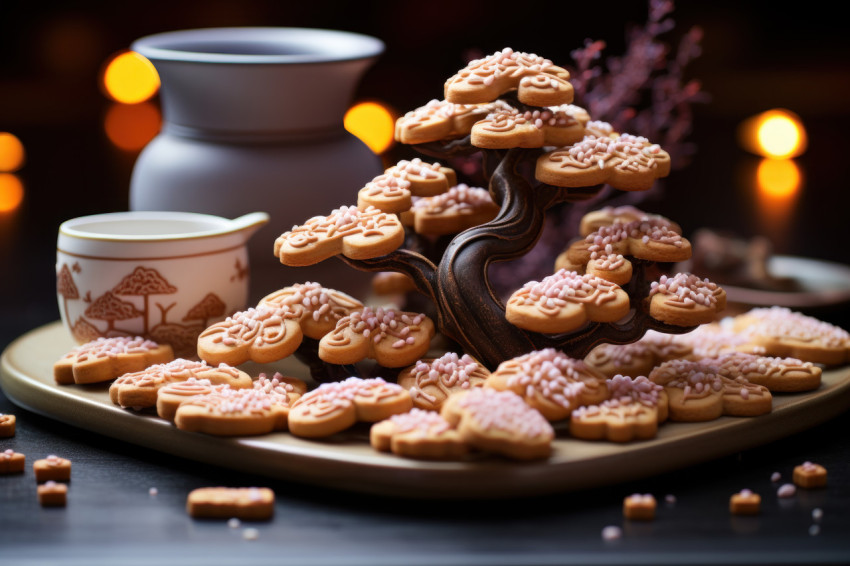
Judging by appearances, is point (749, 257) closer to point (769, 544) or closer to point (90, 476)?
point (769, 544)

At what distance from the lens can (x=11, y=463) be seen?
958 millimetres

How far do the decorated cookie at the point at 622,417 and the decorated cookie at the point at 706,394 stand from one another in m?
0.02

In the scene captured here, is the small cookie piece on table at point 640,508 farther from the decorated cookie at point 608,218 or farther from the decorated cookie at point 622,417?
the decorated cookie at point 608,218

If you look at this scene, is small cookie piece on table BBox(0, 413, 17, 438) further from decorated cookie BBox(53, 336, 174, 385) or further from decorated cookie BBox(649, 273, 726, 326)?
decorated cookie BBox(649, 273, 726, 326)

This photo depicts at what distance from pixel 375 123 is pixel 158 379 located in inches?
66.7

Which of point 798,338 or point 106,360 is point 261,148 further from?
point 798,338

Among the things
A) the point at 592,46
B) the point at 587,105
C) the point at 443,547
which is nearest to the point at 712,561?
the point at 443,547

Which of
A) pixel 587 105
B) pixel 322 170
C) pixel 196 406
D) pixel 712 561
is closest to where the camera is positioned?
pixel 712 561

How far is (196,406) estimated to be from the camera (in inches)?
37.5

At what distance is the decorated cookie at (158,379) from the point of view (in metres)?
1.01

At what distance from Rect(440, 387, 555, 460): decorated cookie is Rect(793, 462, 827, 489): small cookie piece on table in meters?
0.21

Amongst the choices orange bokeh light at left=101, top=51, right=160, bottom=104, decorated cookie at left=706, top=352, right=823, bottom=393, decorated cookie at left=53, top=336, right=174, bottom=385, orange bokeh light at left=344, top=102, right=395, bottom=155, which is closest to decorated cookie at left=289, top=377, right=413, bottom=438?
decorated cookie at left=53, top=336, right=174, bottom=385

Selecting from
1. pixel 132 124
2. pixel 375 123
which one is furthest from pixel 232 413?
pixel 132 124

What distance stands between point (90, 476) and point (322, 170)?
493mm
